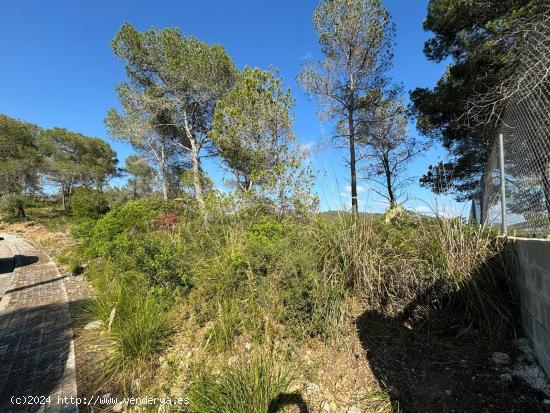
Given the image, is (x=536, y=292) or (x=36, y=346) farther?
(x=36, y=346)

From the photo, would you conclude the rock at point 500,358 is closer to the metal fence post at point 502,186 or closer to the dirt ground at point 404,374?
the dirt ground at point 404,374

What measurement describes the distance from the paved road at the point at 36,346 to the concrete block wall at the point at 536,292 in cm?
344

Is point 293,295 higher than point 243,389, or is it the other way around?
point 293,295

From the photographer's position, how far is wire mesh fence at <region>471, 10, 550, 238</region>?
2.14 metres

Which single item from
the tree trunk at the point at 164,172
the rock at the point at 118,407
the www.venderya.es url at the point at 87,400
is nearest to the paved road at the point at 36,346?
the www.venderya.es url at the point at 87,400

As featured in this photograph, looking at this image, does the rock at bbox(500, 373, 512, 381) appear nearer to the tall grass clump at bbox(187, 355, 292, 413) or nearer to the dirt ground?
the dirt ground

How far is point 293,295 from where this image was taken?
9.53 feet

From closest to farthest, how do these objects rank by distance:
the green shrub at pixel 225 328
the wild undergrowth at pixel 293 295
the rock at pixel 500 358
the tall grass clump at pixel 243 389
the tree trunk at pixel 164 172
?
the tall grass clump at pixel 243 389
the rock at pixel 500 358
the wild undergrowth at pixel 293 295
the green shrub at pixel 225 328
the tree trunk at pixel 164 172

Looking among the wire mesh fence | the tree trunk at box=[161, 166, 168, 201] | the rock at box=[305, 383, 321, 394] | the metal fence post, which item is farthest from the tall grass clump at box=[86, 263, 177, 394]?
the tree trunk at box=[161, 166, 168, 201]

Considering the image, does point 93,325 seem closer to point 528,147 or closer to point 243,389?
point 243,389

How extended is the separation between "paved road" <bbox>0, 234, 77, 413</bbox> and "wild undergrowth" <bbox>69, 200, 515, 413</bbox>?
32cm

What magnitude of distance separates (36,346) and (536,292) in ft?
15.5

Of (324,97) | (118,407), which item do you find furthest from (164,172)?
(118,407)

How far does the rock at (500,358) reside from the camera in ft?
7.39
